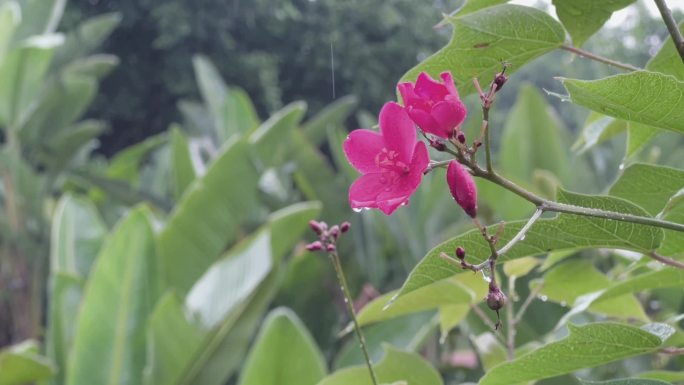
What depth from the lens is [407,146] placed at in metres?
0.38

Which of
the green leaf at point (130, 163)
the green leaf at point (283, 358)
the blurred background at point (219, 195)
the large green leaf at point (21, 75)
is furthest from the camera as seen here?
the green leaf at point (130, 163)

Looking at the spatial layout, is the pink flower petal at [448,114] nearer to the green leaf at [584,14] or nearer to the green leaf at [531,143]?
the green leaf at [584,14]

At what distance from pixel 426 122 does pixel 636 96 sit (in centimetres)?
10

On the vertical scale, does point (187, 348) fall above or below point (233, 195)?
below

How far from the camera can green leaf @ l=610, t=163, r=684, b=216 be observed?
48cm

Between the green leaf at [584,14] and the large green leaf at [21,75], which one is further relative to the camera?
Answer: the large green leaf at [21,75]

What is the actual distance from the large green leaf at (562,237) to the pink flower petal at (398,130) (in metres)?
0.05

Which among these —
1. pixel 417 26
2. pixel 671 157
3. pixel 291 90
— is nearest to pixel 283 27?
pixel 291 90

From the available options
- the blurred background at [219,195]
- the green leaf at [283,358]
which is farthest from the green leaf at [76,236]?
the green leaf at [283,358]

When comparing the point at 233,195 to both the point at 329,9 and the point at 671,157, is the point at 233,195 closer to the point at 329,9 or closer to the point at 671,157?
the point at 671,157

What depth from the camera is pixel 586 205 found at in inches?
15.3

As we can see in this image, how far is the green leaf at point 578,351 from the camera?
1.31 ft

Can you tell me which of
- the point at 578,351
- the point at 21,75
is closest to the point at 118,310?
the point at 21,75

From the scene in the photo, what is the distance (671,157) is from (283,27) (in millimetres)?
6556
